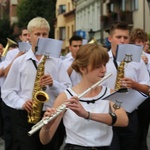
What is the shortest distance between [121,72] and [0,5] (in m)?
104

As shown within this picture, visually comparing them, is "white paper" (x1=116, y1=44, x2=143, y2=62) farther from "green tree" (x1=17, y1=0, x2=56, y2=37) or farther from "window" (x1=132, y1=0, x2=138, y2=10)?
"green tree" (x1=17, y1=0, x2=56, y2=37)

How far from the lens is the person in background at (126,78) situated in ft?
20.0

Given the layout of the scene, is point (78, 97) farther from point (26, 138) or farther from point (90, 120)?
point (26, 138)

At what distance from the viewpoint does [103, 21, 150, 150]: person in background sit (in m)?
6.09

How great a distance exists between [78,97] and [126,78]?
199cm

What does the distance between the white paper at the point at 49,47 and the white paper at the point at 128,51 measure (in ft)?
2.11

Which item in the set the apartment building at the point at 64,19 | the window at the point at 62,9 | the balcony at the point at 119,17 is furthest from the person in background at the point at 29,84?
the window at the point at 62,9

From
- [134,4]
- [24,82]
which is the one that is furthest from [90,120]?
[134,4]

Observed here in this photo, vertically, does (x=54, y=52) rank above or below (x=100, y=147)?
above

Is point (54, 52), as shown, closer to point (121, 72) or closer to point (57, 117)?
point (121, 72)

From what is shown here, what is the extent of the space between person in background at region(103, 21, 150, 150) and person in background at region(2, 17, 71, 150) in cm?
55

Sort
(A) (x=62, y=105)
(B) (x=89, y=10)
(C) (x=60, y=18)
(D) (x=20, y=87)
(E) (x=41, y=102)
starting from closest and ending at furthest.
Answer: (A) (x=62, y=105)
(E) (x=41, y=102)
(D) (x=20, y=87)
(B) (x=89, y=10)
(C) (x=60, y=18)

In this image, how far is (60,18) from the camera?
72875 millimetres

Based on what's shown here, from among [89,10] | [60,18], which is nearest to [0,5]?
[60,18]
